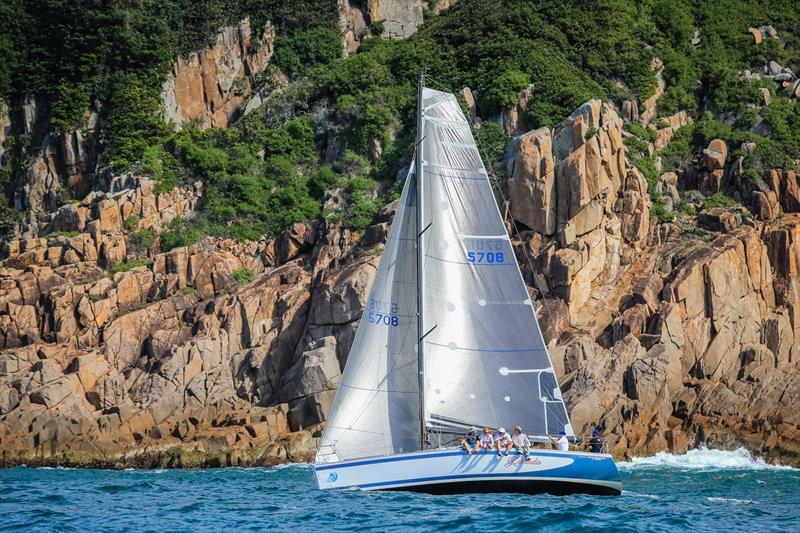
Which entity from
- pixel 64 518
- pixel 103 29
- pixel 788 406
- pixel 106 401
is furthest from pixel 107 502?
pixel 103 29

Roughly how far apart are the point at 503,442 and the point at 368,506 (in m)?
4.15

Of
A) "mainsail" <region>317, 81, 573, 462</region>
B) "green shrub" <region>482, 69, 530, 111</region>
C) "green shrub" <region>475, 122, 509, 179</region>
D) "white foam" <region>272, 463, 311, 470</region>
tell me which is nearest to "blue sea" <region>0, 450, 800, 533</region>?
"mainsail" <region>317, 81, 573, 462</region>

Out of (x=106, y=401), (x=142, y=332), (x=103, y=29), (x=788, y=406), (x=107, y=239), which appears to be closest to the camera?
(x=788, y=406)

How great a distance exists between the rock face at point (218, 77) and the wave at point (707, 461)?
34.8 meters

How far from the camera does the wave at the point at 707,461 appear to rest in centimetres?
3897

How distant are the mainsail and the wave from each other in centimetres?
1128

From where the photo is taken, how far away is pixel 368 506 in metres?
25.8

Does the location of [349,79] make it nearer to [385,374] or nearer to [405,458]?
[385,374]

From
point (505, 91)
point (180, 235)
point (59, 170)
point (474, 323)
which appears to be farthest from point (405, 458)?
point (59, 170)

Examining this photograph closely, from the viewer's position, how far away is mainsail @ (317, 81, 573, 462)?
1145 inches

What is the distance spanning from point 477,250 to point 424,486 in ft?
21.6

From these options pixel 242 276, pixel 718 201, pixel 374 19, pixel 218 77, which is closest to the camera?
pixel 718 201

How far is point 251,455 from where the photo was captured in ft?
137

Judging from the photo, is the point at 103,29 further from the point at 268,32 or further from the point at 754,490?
the point at 754,490
